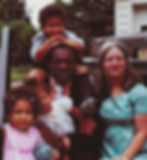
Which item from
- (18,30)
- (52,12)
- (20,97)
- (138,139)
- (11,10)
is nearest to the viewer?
(138,139)

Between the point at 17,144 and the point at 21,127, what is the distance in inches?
4.2

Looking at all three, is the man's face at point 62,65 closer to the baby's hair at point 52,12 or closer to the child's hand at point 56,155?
the baby's hair at point 52,12

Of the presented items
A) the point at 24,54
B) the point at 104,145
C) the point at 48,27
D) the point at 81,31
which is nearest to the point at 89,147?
the point at 104,145

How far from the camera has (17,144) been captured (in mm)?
2322

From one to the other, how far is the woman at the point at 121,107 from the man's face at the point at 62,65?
21 cm

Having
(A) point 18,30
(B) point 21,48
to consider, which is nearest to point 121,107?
(B) point 21,48

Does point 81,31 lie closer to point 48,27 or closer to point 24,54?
point 24,54

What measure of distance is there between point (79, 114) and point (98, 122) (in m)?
0.13

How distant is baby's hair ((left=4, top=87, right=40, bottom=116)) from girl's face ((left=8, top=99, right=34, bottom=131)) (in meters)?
0.02

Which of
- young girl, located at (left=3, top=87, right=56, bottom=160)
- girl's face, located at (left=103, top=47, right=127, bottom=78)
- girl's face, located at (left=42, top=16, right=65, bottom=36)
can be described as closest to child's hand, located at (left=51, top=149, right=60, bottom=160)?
young girl, located at (left=3, top=87, right=56, bottom=160)

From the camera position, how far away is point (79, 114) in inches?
99.3

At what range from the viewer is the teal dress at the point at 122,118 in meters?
2.34

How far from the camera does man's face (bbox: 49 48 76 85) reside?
8.39 feet

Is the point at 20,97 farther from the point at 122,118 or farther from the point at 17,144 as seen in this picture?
the point at 122,118
